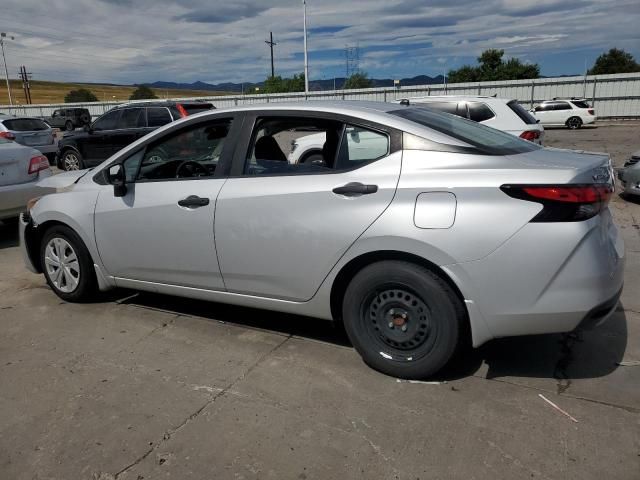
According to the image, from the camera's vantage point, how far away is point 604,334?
3830 millimetres

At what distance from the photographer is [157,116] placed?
1262 cm

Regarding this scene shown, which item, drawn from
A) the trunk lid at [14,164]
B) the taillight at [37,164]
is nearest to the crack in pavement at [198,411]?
the trunk lid at [14,164]

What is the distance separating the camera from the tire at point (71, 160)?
1334 cm

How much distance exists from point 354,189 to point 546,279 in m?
1.15

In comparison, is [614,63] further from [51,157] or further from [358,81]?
[51,157]

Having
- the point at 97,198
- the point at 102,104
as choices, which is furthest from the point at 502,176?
the point at 102,104

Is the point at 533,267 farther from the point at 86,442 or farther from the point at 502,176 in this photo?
the point at 86,442

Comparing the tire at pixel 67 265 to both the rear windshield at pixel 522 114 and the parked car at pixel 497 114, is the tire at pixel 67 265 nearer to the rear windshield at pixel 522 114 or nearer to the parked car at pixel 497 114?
the parked car at pixel 497 114

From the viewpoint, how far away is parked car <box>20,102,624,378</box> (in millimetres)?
2830

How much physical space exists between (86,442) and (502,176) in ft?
8.38

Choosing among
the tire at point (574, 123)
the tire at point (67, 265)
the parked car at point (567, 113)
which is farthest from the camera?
the tire at point (574, 123)

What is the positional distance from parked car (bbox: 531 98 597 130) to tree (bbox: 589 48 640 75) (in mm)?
42677

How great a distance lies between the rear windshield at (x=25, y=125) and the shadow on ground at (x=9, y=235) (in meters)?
7.73

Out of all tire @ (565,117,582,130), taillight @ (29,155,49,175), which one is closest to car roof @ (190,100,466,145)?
taillight @ (29,155,49,175)
